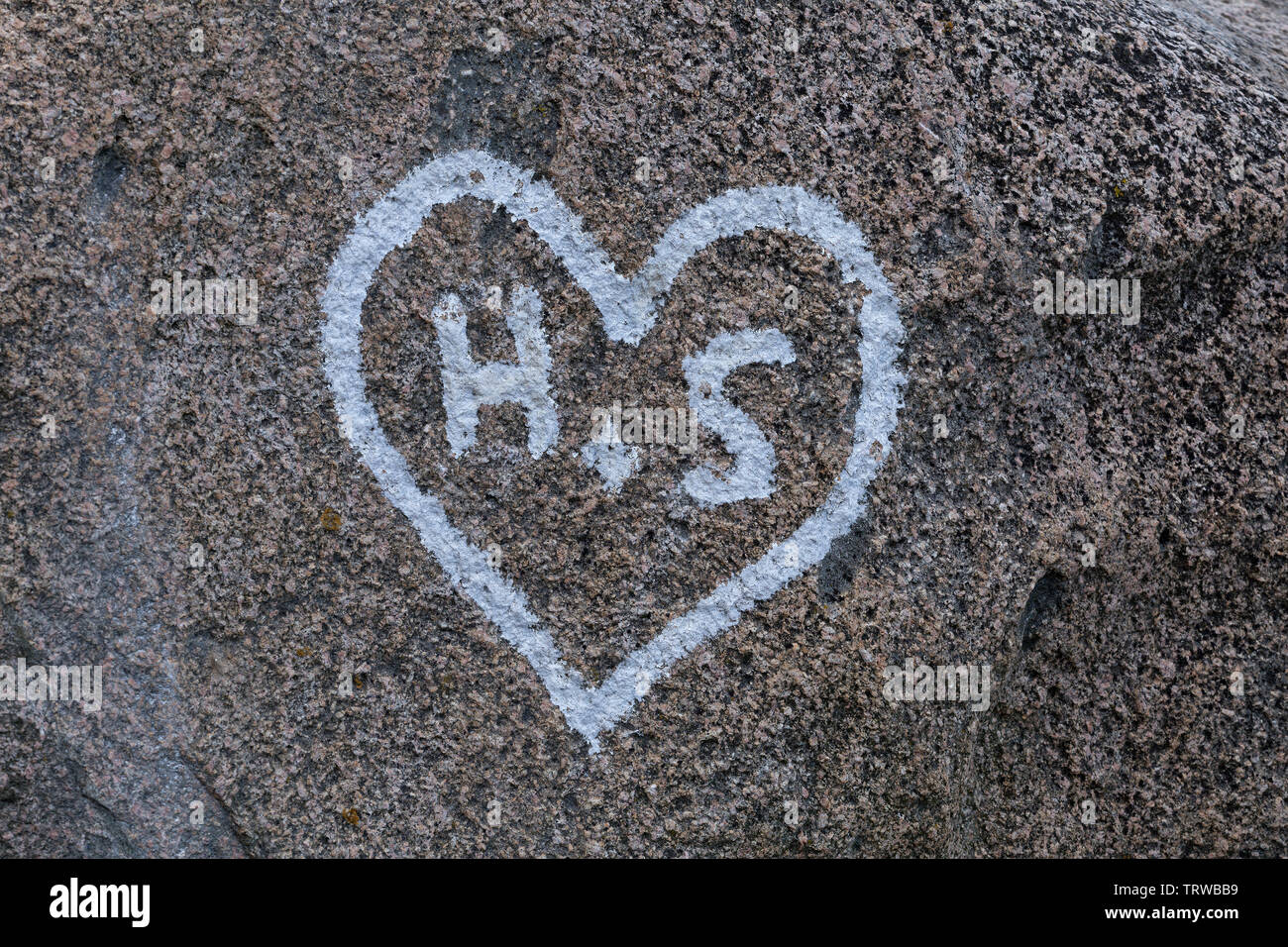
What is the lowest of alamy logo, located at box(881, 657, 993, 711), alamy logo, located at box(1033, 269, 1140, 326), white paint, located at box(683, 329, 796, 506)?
alamy logo, located at box(881, 657, 993, 711)

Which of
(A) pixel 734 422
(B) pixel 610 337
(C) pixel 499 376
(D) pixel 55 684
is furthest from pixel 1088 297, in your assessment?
(D) pixel 55 684

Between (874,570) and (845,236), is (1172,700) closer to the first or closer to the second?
(874,570)

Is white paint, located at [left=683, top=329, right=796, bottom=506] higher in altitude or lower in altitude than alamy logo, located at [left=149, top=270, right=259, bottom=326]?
lower

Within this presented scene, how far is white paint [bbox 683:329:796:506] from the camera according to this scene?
93.4 inches

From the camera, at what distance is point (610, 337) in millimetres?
2385

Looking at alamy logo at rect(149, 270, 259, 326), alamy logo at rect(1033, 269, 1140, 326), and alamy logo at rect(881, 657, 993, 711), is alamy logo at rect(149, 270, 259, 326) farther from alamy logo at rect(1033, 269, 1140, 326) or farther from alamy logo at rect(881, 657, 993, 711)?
alamy logo at rect(1033, 269, 1140, 326)

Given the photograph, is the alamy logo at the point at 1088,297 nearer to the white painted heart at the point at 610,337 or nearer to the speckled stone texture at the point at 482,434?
the speckled stone texture at the point at 482,434

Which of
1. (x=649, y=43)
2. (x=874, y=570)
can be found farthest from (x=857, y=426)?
(x=649, y=43)

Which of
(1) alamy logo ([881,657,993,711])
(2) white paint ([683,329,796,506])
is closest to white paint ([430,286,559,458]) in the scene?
(2) white paint ([683,329,796,506])

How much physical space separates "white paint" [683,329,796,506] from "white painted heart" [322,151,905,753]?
149mm

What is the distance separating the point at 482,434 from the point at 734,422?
566mm

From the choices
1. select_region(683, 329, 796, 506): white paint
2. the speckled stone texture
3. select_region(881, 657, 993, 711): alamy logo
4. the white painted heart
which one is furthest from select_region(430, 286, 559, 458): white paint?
select_region(881, 657, 993, 711): alamy logo

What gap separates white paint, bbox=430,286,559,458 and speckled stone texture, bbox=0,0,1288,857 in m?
0.03

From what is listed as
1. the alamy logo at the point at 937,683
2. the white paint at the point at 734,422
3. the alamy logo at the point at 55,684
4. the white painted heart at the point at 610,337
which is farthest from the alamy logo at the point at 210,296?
the alamy logo at the point at 937,683
